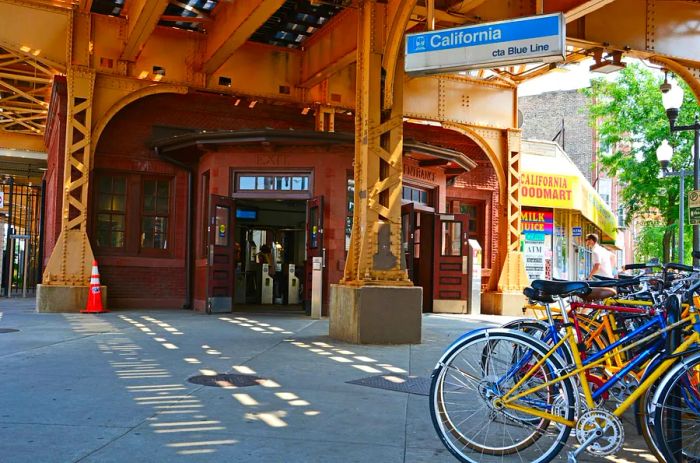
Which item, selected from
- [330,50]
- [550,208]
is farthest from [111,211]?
[550,208]

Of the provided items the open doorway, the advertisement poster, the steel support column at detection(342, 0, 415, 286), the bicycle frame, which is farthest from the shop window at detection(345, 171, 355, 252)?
the advertisement poster

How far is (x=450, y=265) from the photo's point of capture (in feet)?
55.9

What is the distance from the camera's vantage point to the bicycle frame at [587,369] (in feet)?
12.3

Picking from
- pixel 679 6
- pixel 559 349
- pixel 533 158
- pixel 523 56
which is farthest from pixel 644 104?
pixel 559 349

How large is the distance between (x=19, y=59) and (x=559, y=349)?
15.0 metres

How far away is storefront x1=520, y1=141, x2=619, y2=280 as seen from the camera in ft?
79.1

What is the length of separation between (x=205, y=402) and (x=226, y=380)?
100 cm

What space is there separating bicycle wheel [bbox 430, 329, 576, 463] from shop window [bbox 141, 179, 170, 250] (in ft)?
42.1

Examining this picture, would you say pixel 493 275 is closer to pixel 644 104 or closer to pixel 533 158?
pixel 533 158

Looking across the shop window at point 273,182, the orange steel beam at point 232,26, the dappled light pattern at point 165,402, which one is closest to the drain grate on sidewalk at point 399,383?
the dappled light pattern at point 165,402

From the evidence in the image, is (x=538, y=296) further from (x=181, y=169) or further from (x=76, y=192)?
(x=181, y=169)

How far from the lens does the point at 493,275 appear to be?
1822 centimetres

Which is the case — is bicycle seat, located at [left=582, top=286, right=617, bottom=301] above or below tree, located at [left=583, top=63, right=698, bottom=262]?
below

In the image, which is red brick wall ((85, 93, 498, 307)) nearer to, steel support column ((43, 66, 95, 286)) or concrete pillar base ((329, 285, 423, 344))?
steel support column ((43, 66, 95, 286))
